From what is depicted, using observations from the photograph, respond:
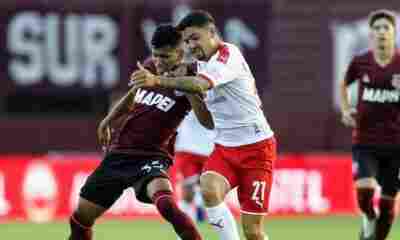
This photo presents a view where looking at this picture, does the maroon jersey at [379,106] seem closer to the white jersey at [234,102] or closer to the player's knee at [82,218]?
the white jersey at [234,102]

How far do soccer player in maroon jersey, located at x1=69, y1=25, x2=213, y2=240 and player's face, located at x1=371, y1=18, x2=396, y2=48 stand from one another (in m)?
2.73

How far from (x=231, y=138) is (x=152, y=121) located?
652 millimetres

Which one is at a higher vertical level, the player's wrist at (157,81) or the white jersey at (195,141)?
the player's wrist at (157,81)

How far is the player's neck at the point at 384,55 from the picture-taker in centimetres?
1471

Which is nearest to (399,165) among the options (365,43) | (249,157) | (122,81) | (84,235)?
(249,157)

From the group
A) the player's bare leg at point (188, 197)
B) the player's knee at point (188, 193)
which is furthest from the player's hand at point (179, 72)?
the player's knee at point (188, 193)

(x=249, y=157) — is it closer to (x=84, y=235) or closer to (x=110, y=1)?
(x=84, y=235)

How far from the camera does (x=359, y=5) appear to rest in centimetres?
2461

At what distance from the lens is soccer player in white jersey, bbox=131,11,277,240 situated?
39.4ft

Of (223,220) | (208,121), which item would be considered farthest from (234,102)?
(223,220)

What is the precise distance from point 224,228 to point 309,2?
41.5 feet

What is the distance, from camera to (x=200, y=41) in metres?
12.0

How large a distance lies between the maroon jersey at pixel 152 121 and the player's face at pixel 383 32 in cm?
274

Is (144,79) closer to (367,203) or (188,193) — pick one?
(367,203)
